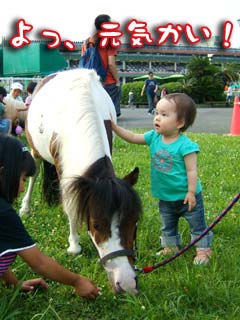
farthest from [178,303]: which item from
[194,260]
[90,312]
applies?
[194,260]

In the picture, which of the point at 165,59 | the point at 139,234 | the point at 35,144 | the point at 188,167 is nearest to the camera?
the point at 188,167

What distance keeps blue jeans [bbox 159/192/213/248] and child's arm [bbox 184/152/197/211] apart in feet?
0.50

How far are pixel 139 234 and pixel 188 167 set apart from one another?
85cm

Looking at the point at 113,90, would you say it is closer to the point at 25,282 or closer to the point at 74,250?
the point at 74,250

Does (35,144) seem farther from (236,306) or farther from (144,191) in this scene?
(236,306)

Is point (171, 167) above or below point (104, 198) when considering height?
below

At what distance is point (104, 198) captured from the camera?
2.36 m

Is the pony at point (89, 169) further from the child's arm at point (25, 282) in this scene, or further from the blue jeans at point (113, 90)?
the blue jeans at point (113, 90)

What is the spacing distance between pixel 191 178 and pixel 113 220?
89cm

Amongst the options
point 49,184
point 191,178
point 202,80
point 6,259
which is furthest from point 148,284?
point 202,80

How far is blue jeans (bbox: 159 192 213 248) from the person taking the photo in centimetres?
321

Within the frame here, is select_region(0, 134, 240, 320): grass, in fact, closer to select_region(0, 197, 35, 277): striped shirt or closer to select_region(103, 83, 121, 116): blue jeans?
select_region(0, 197, 35, 277): striped shirt

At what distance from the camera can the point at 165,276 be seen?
9.30 feet

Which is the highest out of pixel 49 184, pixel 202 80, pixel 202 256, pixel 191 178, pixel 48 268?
pixel 191 178
